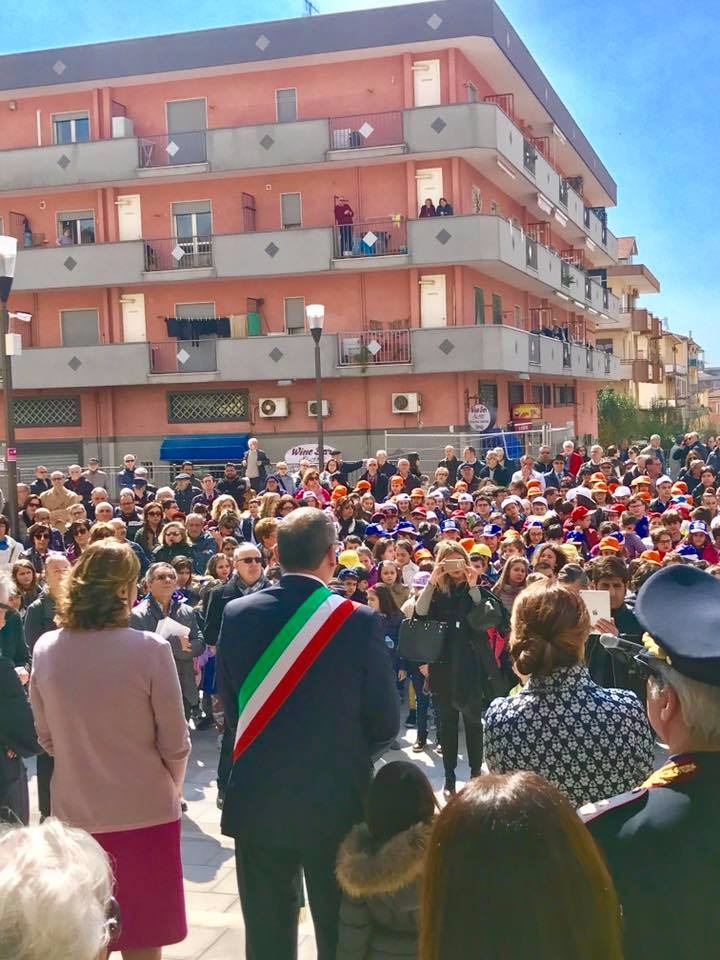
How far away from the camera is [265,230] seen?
28375mm

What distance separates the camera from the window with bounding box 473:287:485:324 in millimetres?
29230

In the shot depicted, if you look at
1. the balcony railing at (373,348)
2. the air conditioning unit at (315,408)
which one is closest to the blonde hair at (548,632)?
the balcony railing at (373,348)

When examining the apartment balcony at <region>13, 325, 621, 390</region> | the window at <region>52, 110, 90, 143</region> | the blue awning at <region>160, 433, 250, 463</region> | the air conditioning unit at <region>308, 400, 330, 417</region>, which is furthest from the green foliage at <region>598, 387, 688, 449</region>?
the window at <region>52, 110, 90, 143</region>

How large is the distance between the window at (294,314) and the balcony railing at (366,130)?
4.20m

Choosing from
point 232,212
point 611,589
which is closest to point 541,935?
point 611,589

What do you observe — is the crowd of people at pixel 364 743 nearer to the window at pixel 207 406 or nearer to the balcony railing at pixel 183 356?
the balcony railing at pixel 183 356

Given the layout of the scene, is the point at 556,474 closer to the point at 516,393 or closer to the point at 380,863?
the point at 380,863

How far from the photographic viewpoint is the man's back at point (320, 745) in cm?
362

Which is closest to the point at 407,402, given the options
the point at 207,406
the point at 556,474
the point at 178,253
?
the point at 207,406

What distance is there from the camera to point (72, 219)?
30141mm

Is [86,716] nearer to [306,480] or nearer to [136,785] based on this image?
[136,785]

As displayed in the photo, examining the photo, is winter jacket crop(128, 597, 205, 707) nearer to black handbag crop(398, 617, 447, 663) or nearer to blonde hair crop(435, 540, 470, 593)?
black handbag crop(398, 617, 447, 663)

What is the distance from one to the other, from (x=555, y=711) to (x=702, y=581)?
132 cm

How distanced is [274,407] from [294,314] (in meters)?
2.65
